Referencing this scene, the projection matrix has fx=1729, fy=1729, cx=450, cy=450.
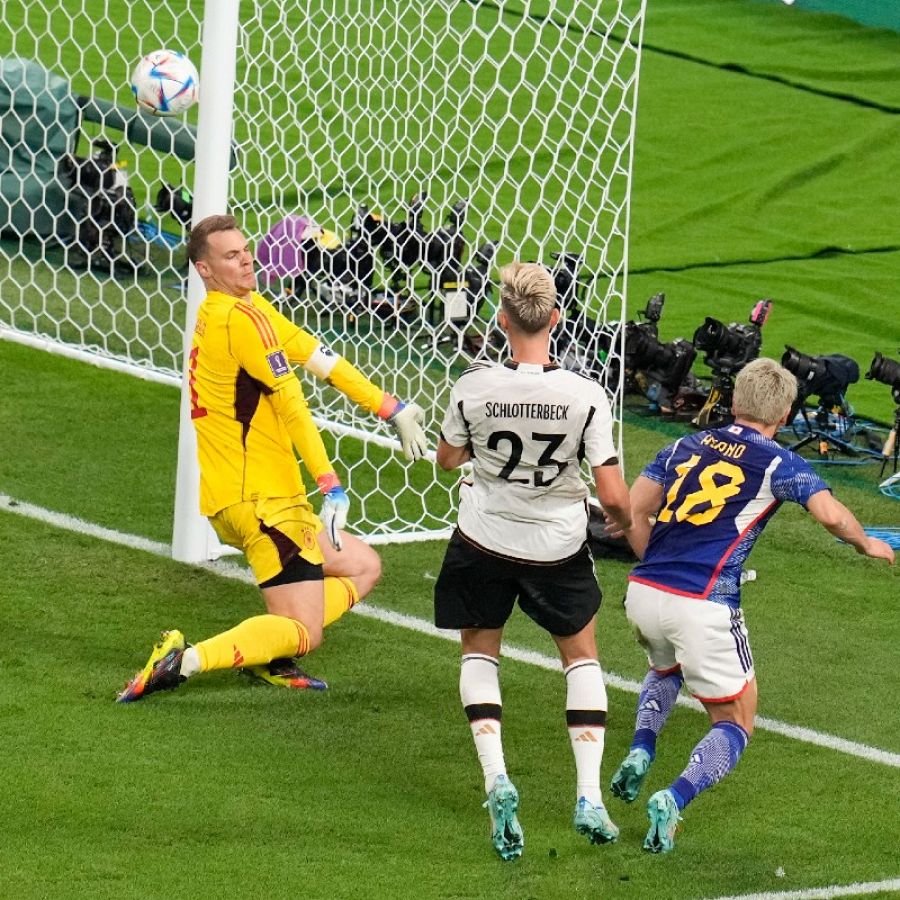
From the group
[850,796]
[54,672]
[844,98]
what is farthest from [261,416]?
[844,98]

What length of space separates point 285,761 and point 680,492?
143cm

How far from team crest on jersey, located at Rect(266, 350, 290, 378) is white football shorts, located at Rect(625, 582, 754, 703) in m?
1.42

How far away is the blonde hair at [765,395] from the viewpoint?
4.73 m

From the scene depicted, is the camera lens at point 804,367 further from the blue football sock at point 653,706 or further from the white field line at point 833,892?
the white field line at point 833,892

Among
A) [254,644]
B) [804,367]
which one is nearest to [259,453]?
[254,644]

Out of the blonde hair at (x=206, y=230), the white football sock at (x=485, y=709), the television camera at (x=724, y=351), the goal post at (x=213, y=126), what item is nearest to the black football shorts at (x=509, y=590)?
the white football sock at (x=485, y=709)

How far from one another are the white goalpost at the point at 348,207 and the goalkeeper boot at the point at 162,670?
4.54 ft

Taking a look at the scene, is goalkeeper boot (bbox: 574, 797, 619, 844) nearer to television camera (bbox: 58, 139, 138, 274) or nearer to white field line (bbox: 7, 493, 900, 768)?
white field line (bbox: 7, 493, 900, 768)

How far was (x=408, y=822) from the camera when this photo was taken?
477 cm

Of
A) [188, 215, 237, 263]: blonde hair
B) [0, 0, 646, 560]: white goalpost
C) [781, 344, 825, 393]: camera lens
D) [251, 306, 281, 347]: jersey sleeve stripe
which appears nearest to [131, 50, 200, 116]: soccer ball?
[0, 0, 646, 560]: white goalpost

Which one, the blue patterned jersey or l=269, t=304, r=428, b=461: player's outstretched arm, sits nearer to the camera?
the blue patterned jersey

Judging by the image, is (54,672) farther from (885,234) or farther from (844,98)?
(844,98)

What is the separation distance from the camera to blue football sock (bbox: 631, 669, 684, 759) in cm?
491

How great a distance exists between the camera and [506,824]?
4496mm
